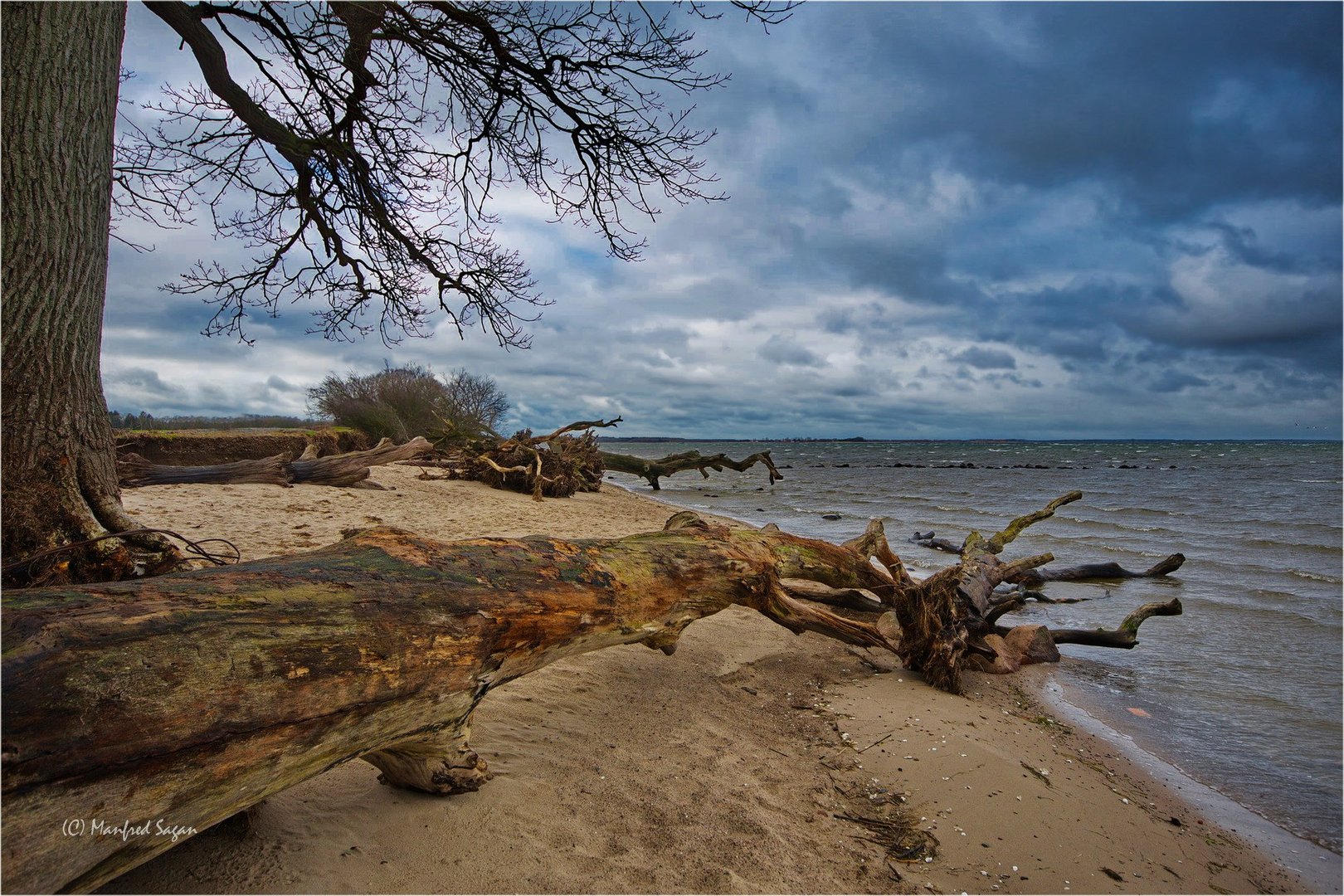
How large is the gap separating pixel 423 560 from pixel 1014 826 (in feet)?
9.33

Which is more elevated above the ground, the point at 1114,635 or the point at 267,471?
the point at 267,471

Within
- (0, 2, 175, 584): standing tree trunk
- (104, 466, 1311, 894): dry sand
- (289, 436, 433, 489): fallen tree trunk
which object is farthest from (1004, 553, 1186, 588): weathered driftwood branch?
(289, 436, 433, 489): fallen tree trunk

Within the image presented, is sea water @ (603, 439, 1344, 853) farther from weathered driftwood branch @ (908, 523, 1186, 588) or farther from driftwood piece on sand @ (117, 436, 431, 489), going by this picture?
driftwood piece on sand @ (117, 436, 431, 489)

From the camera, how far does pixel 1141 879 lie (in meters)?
2.75

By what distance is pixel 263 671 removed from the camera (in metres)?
1.88

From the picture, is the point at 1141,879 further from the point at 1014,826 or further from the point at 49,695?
the point at 49,695

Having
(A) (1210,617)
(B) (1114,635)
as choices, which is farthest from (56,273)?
(A) (1210,617)

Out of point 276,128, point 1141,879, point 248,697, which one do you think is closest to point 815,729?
point 1141,879

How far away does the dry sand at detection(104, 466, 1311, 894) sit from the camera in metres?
2.32

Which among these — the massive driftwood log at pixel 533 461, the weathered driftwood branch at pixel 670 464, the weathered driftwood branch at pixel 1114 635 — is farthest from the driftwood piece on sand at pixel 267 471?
the weathered driftwood branch at pixel 1114 635

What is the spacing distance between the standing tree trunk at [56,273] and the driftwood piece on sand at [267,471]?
7584 mm

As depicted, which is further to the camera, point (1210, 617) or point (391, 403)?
point (391, 403)

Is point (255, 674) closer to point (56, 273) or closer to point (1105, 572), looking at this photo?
point (56, 273)

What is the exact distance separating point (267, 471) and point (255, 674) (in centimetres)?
1018
